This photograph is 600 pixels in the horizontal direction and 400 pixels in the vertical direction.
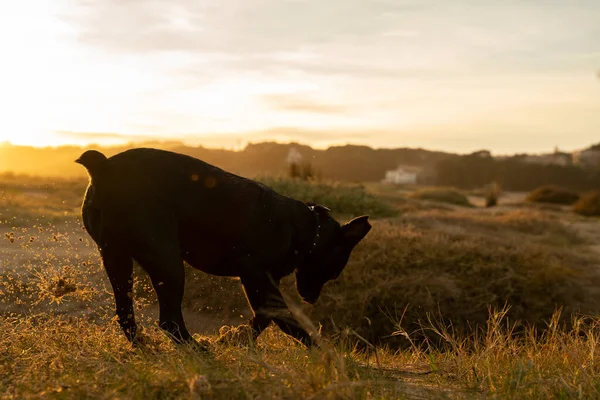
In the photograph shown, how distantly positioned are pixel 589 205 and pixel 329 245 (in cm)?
2925

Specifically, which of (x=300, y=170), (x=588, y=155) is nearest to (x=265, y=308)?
(x=300, y=170)

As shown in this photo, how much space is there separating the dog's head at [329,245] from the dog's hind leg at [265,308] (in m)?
0.63

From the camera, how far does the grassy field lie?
312 cm

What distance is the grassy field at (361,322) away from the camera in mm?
3119

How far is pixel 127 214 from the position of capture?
399 cm

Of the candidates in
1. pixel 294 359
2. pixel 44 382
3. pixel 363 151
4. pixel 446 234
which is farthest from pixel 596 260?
pixel 363 151

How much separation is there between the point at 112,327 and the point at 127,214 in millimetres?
989

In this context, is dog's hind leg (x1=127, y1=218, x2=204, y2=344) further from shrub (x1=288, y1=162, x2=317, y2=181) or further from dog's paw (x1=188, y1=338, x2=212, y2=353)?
shrub (x1=288, y1=162, x2=317, y2=181)

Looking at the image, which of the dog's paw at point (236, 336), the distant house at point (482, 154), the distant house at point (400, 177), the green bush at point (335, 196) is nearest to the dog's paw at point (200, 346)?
the dog's paw at point (236, 336)

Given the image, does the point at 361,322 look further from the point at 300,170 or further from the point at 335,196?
the point at 300,170

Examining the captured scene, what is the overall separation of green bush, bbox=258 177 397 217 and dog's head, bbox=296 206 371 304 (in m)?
12.9

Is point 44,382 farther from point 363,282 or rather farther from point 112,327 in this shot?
point 363,282

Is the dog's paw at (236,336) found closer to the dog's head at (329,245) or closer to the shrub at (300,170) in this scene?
the dog's head at (329,245)

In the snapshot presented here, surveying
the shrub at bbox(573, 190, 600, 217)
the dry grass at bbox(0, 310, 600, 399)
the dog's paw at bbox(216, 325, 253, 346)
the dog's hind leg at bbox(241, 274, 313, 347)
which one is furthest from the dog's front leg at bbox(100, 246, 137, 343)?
the shrub at bbox(573, 190, 600, 217)
